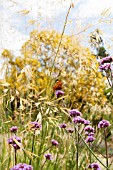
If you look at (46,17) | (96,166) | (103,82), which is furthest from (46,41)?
(96,166)

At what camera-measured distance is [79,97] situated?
5961 mm

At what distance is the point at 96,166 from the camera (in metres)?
1.74

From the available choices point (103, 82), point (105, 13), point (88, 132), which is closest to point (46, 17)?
point (105, 13)

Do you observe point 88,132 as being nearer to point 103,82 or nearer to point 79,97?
point 79,97

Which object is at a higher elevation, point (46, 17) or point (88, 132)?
point (46, 17)

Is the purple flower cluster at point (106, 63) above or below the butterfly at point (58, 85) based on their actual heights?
above

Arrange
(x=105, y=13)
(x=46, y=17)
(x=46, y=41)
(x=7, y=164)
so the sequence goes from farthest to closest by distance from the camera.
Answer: (x=46, y=41)
(x=46, y=17)
(x=105, y=13)
(x=7, y=164)

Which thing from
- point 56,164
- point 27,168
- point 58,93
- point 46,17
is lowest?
point 56,164

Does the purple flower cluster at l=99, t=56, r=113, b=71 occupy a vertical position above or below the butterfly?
above

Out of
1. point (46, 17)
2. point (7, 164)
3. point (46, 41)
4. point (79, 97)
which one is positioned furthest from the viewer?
point (79, 97)

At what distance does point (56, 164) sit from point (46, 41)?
3440 millimetres

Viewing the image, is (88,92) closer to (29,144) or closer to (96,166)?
(29,144)

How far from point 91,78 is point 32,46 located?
2.19m

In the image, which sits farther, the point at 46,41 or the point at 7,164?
the point at 46,41
